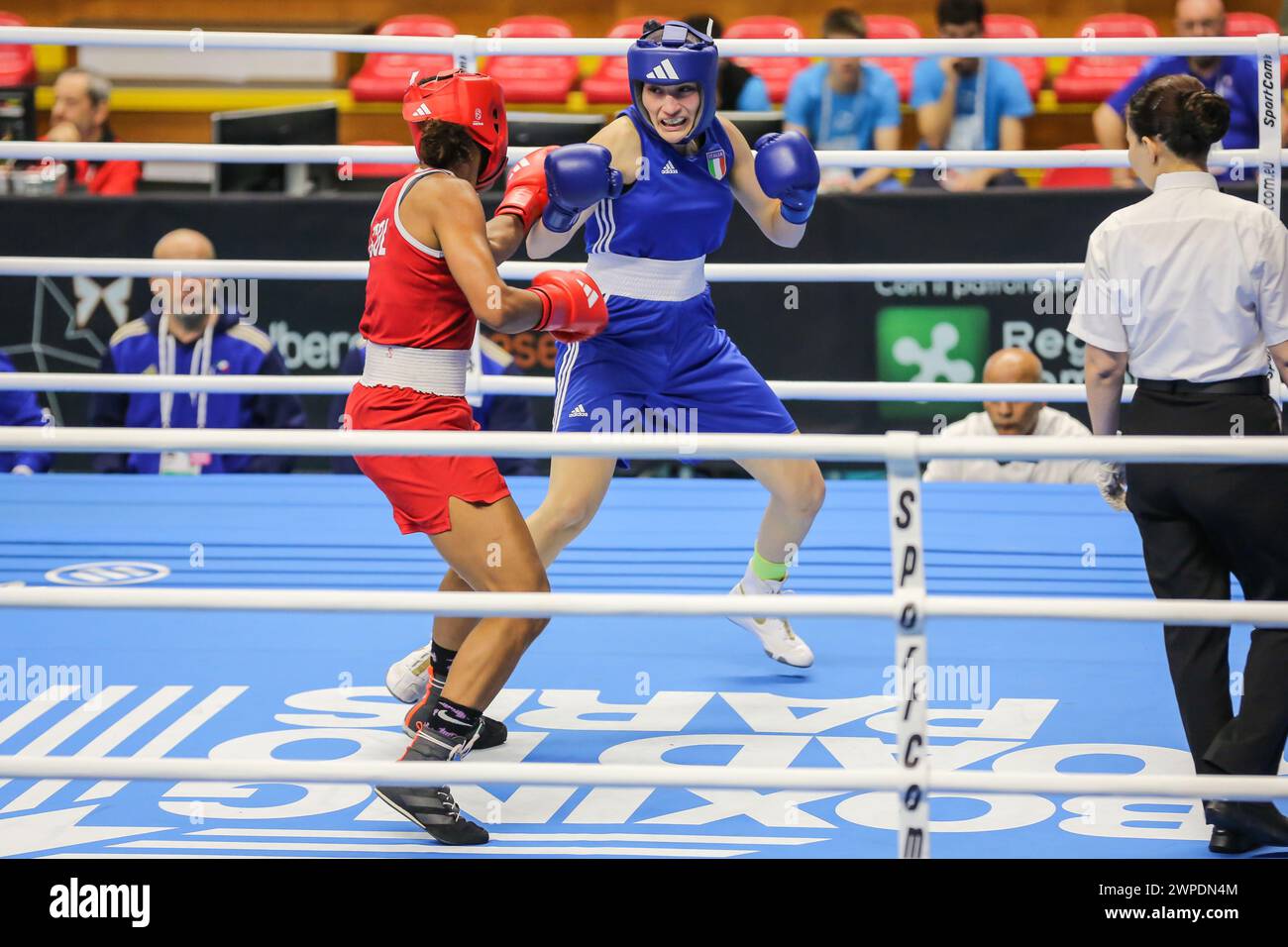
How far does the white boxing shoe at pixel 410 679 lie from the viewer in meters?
3.52

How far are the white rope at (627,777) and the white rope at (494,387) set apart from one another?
223cm

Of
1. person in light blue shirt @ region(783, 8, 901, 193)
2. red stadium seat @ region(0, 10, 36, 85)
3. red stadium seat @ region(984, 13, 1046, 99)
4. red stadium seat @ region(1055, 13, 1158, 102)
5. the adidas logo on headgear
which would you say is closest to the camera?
the adidas logo on headgear

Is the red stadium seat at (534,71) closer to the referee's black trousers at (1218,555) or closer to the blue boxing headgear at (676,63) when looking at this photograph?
the blue boxing headgear at (676,63)

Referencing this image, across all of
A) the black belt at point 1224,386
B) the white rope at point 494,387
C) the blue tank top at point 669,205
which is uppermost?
the blue tank top at point 669,205

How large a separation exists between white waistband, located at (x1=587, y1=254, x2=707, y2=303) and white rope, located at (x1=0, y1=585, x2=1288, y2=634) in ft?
4.55

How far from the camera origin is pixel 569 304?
2.93 meters

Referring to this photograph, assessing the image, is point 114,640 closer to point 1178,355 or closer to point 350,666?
point 350,666

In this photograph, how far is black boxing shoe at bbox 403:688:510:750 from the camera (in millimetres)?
3102

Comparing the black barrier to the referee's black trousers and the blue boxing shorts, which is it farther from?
the referee's black trousers

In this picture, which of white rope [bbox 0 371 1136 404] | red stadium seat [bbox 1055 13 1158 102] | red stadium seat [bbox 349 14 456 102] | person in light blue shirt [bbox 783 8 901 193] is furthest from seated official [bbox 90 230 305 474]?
red stadium seat [bbox 1055 13 1158 102]

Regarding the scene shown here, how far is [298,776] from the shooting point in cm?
240

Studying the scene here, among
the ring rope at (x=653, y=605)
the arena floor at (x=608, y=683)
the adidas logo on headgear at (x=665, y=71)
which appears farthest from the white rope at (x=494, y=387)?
the ring rope at (x=653, y=605)

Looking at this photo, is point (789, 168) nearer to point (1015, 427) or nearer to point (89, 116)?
point (1015, 427)

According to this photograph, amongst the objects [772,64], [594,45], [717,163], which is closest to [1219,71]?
[772,64]
